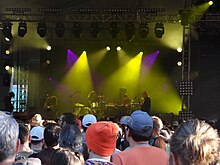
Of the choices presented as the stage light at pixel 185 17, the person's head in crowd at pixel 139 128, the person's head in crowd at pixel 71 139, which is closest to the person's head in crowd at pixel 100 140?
the person's head in crowd at pixel 71 139

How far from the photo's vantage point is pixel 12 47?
59.3ft

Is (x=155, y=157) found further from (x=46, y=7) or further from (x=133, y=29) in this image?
(x=46, y=7)

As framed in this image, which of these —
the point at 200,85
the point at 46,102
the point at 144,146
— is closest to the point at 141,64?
the point at 200,85

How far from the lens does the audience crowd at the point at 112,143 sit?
2.02 m

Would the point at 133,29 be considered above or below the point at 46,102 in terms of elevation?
above

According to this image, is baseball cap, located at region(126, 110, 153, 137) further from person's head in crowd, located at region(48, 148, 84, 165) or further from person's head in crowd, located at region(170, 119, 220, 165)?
person's head in crowd, located at region(170, 119, 220, 165)

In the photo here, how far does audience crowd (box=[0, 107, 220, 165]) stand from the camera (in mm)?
2016

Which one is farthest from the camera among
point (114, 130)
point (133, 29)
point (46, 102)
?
point (46, 102)

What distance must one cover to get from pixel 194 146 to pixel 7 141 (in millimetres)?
815

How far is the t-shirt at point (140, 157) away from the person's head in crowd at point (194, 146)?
4.19ft

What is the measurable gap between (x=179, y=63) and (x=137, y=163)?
15.6m

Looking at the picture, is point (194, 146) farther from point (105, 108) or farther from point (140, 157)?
point (105, 108)

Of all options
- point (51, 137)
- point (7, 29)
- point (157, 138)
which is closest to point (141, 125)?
point (51, 137)

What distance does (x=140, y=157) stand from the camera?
3365mm
